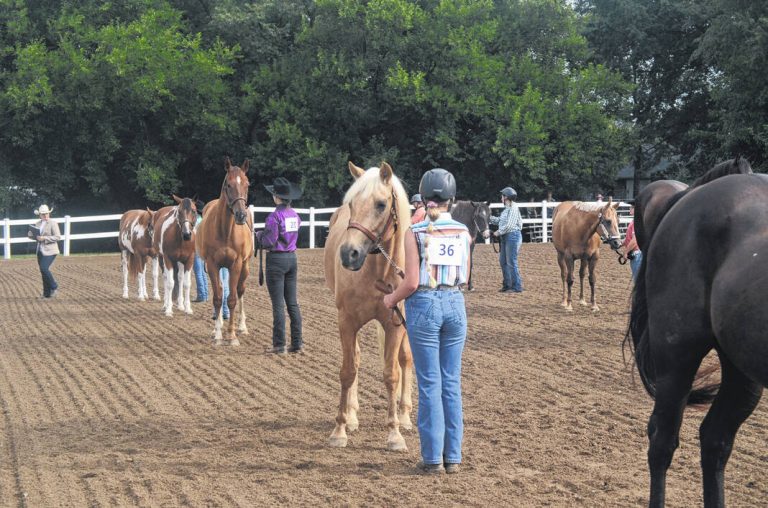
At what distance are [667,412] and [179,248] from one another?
1166cm

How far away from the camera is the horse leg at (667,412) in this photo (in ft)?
14.6

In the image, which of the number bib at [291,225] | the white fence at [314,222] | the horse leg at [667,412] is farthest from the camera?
the white fence at [314,222]

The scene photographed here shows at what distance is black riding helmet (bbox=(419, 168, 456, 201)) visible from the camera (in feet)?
18.5

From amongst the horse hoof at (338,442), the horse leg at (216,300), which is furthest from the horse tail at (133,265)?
the horse hoof at (338,442)

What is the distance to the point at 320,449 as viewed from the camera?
647 cm

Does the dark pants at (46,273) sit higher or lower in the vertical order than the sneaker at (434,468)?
higher

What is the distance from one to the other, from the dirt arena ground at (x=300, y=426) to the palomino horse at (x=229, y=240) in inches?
22.8

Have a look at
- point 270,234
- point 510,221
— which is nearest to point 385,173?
point 270,234

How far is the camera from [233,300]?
462 inches

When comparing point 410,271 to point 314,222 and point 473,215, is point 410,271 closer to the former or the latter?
point 473,215

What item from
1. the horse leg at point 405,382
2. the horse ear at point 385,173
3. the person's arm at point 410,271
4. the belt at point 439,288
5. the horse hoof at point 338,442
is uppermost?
the horse ear at point 385,173

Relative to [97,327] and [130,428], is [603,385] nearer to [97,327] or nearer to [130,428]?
[130,428]

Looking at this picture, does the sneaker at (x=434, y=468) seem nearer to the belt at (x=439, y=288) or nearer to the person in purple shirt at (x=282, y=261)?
the belt at (x=439, y=288)

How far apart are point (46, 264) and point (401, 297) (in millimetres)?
13833
